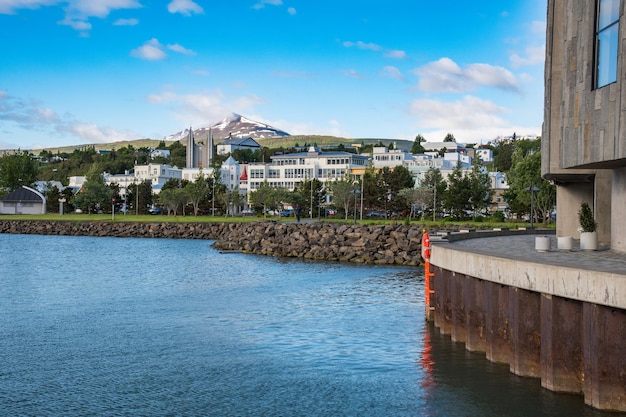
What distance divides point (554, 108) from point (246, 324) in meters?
14.4

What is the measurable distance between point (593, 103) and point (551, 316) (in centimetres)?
903

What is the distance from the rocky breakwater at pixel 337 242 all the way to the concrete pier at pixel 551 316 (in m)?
35.1

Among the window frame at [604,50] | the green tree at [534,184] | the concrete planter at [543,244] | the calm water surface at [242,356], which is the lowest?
the calm water surface at [242,356]

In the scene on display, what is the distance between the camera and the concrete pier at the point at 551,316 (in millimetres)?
14750

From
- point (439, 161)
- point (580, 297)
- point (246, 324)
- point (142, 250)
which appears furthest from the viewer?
point (439, 161)

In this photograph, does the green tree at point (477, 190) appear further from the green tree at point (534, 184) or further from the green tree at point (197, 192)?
the green tree at point (197, 192)

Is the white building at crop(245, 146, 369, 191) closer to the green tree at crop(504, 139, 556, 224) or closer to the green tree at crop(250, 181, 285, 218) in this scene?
the green tree at crop(250, 181, 285, 218)

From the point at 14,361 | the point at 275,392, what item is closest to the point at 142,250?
the point at 14,361

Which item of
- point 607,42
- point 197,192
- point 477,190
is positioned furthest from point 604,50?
point 197,192

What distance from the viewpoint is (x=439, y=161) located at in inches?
7205

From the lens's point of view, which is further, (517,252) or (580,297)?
Answer: (517,252)

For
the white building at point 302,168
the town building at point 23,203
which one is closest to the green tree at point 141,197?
the town building at point 23,203

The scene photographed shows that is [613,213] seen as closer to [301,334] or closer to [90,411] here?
[301,334]

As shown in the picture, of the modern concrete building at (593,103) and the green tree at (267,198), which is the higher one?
the modern concrete building at (593,103)
